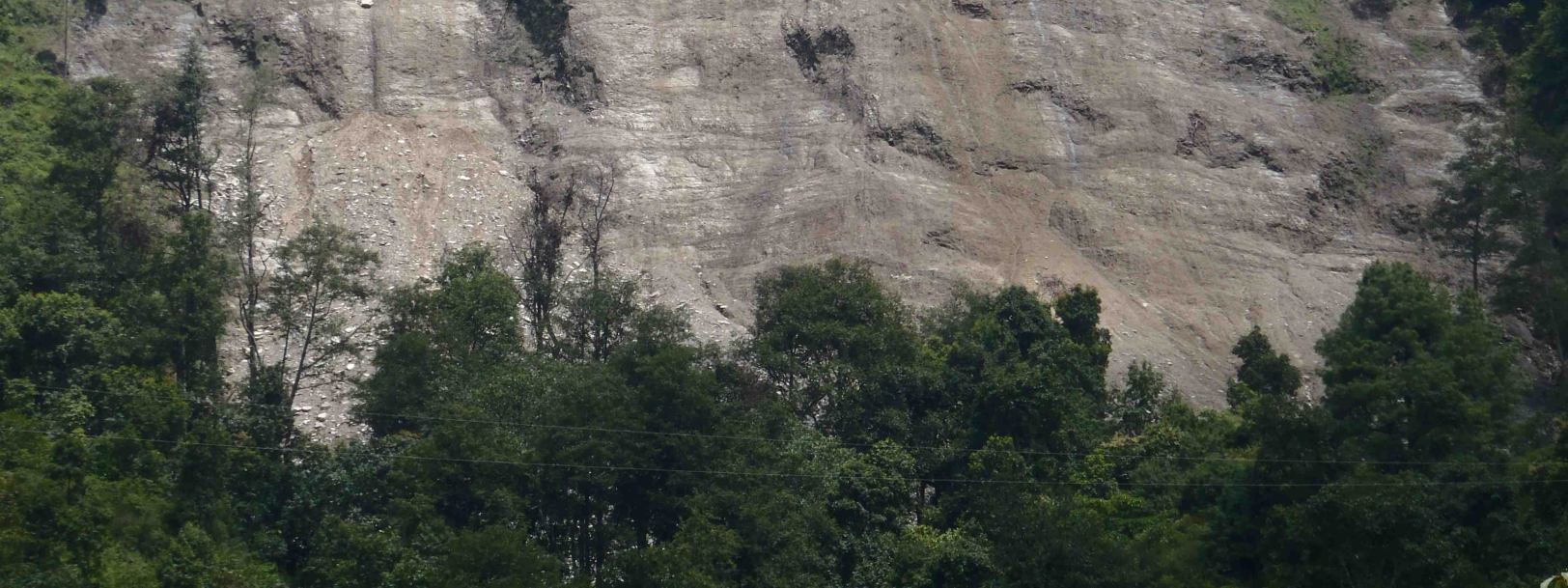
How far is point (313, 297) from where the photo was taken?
160 feet

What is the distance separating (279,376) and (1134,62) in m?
37.6

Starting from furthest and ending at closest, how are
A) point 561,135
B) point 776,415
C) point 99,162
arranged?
point 561,135 < point 99,162 < point 776,415

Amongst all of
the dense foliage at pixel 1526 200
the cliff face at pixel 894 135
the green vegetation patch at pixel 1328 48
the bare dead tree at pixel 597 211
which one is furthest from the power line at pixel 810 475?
the green vegetation patch at pixel 1328 48

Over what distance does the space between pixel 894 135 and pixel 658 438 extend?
25.1 meters

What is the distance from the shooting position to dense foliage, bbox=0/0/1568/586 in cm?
3900

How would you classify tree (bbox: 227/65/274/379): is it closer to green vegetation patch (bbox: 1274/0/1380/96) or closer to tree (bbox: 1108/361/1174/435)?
tree (bbox: 1108/361/1174/435)

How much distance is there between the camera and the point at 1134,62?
71375 millimetres

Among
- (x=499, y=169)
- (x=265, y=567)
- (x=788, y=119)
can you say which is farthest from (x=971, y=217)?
(x=265, y=567)

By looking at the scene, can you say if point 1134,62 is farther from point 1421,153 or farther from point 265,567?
point 265,567

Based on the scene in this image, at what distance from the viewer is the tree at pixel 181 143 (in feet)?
179

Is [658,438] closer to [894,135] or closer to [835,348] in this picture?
[835,348]

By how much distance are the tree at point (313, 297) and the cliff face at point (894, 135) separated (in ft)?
22.0

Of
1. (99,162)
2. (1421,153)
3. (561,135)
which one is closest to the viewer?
(99,162)

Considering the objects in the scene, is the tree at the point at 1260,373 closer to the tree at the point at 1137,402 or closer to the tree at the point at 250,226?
the tree at the point at 1137,402
